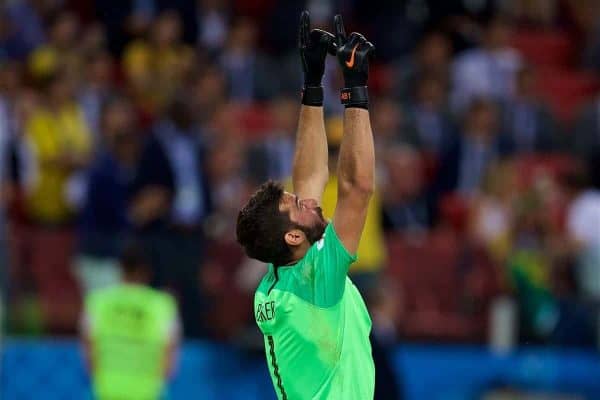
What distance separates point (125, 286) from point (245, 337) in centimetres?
129

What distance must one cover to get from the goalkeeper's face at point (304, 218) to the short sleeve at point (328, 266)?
0.13 meters

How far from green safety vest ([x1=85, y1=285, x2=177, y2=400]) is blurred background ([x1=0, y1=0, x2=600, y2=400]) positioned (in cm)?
57

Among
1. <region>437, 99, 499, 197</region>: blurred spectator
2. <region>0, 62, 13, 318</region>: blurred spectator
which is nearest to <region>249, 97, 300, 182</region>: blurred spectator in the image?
<region>437, 99, 499, 197</region>: blurred spectator

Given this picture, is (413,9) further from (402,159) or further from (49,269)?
(49,269)

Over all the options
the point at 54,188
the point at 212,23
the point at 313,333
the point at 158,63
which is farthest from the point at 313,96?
the point at 212,23

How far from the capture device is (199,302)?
1187cm

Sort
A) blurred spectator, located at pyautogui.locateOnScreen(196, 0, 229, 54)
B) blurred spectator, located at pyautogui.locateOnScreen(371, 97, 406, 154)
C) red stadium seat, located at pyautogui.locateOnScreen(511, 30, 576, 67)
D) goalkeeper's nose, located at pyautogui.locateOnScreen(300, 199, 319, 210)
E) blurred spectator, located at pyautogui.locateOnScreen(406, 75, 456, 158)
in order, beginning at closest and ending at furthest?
goalkeeper's nose, located at pyautogui.locateOnScreen(300, 199, 319, 210) < blurred spectator, located at pyautogui.locateOnScreen(371, 97, 406, 154) < blurred spectator, located at pyautogui.locateOnScreen(406, 75, 456, 158) < blurred spectator, located at pyautogui.locateOnScreen(196, 0, 229, 54) < red stadium seat, located at pyautogui.locateOnScreen(511, 30, 576, 67)

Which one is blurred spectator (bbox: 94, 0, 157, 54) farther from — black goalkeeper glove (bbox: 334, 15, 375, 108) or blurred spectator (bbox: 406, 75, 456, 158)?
black goalkeeper glove (bbox: 334, 15, 375, 108)

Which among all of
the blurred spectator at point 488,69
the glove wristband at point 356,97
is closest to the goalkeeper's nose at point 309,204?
the glove wristband at point 356,97

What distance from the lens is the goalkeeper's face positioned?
6.11m

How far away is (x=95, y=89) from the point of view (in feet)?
45.4

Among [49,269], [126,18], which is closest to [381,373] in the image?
[49,269]

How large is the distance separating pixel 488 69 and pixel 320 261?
32.0ft

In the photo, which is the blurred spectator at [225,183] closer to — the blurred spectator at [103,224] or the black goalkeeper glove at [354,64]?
the blurred spectator at [103,224]
